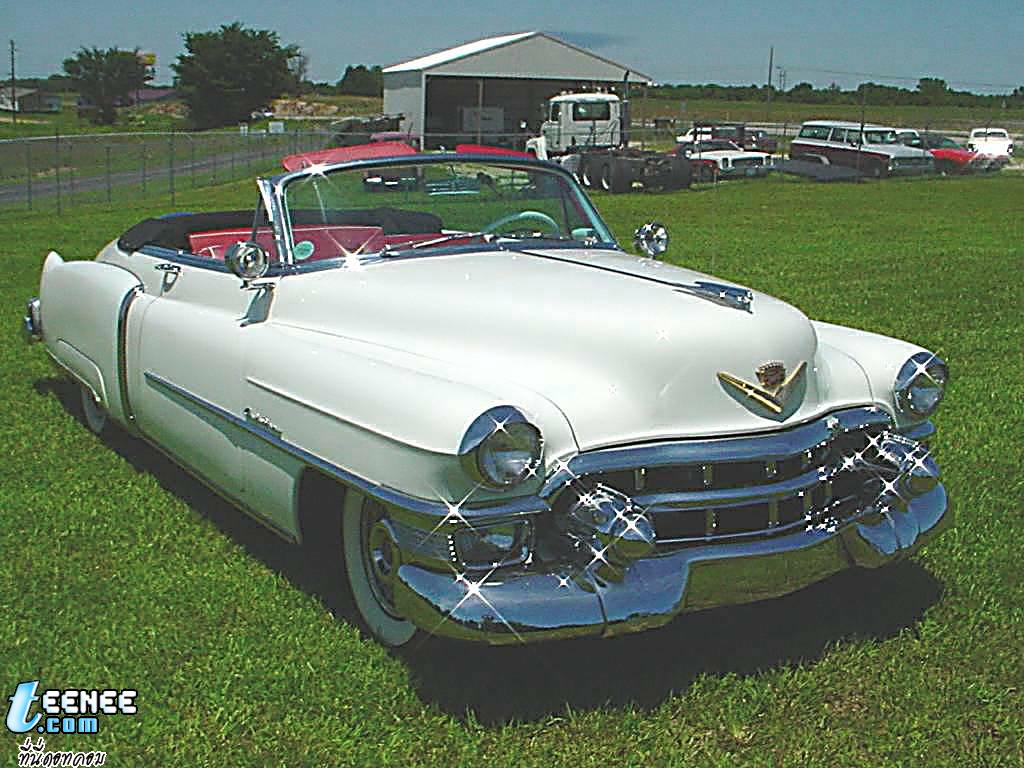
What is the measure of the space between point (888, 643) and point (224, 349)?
2.52 metres

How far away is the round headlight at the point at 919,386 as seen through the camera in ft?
13.2

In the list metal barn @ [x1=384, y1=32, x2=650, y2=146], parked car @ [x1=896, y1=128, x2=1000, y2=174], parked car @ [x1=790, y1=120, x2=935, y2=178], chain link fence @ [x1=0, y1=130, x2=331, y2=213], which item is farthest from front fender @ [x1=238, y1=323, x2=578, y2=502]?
metal barn @ [x1=384, y1=32, x2=650, y2=146]

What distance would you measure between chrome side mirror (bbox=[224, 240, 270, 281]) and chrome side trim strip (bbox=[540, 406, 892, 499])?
5.45 ft

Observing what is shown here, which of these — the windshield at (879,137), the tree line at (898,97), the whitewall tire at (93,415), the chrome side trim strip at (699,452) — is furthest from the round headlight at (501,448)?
the tree line at (898,97)

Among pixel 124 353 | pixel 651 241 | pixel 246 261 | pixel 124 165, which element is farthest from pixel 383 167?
pixel 124 165

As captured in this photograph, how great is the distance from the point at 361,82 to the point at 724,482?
111457 millimetres

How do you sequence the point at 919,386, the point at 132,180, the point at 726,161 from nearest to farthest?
1. the point at 919,386
2. the point at 132,180
3. the point at 726,161

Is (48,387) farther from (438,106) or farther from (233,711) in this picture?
(438,106)

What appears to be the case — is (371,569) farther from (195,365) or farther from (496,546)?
(195,365)

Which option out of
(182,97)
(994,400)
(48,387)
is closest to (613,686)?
(994,400)

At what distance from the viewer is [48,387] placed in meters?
7.25

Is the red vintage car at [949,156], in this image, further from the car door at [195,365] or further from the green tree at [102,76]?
the green tree at [102,76]

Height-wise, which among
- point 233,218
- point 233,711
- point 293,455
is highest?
point 233,218

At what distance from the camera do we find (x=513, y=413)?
3.19 m
